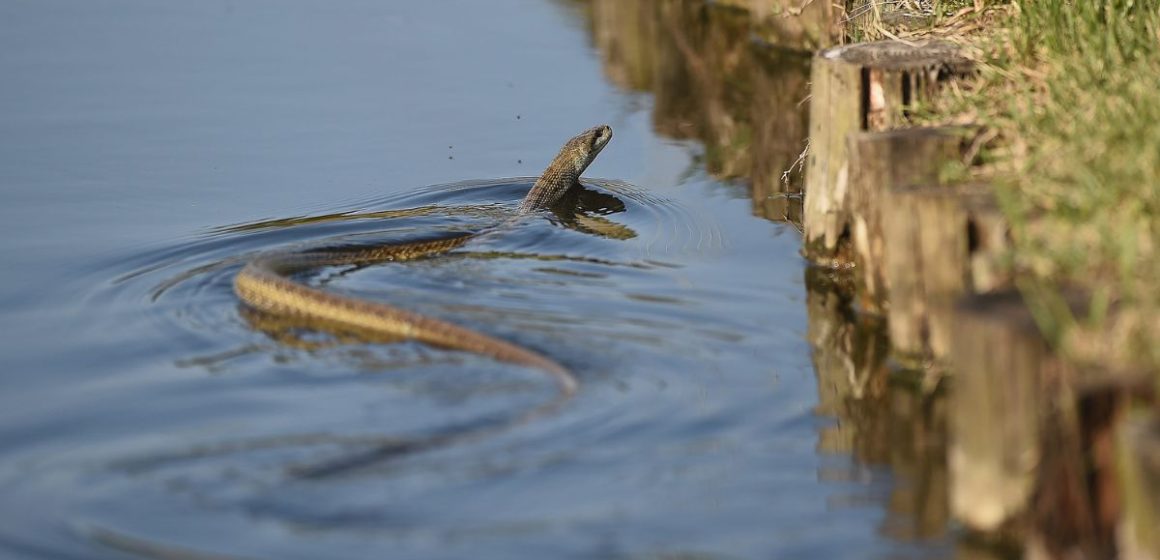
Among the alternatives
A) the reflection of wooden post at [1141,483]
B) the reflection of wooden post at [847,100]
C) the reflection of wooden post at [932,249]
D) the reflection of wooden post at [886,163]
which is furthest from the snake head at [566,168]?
the reflection of wooden post at [1141,483]

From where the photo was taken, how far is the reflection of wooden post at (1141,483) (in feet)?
14.2

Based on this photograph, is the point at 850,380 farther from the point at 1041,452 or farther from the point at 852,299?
the point at 1041,452

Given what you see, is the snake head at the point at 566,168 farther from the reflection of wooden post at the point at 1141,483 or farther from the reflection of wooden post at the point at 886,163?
the reflection of wooden post at the point at 1141,483

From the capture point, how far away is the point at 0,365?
7738 millimetres

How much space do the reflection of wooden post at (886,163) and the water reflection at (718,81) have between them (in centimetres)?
225

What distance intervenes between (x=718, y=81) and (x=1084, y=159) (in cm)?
929

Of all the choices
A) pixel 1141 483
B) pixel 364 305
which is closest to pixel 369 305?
pixel 364 305

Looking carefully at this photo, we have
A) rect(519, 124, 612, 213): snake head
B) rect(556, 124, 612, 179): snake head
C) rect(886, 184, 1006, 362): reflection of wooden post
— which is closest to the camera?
rect(886, 184, 1006, 362): reflection of wooden post

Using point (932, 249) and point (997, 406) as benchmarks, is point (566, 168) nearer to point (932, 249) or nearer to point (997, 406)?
point (932, 249)

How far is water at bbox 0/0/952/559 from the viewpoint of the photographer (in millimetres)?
5789

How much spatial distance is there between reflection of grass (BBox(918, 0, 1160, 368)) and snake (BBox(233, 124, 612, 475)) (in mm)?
2295

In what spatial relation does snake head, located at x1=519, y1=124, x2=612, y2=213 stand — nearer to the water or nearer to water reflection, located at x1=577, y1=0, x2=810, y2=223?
the water

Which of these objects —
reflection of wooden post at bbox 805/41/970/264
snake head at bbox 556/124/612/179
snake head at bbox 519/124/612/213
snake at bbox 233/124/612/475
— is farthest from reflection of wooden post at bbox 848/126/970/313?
snake head at bbox 556/124/612/179

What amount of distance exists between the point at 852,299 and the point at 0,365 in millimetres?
4639
